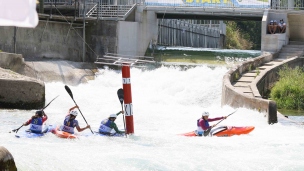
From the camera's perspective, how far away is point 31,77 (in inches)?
1029

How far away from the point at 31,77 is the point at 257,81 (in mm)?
9215

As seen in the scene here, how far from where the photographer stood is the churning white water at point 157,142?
35.3 feet

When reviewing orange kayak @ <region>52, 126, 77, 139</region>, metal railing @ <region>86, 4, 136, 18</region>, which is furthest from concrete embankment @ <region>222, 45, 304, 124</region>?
metal railing @ <region>86, 4, 136, 18</region>

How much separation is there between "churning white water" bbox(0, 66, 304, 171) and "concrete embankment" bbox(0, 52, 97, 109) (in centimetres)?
73

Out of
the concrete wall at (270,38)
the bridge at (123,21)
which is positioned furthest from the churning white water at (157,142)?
the concrete wall at (270,38)

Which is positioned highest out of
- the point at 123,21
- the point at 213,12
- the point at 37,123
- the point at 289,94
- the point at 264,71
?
the point at 213,12

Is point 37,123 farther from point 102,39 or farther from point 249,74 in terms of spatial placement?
point 102,39

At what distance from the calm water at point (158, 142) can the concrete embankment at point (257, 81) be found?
333 mm

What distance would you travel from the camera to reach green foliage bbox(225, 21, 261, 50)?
53.7 m

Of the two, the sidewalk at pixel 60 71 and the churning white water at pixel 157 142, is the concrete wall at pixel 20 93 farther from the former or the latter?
the sidewalk at pixel 60 71

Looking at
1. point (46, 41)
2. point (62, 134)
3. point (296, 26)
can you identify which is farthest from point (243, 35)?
point (62, 134)

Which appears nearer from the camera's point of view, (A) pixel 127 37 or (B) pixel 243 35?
(A) pixel 127 37

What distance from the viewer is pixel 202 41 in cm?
4688

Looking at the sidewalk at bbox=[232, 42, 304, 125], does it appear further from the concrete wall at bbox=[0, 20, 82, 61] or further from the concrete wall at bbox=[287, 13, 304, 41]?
the concrete wall at bbox=[0, 20, 82, 61]
